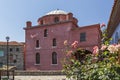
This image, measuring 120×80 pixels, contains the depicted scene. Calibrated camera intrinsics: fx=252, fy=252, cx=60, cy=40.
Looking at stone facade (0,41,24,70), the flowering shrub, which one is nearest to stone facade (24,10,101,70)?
stone facade (0,41,24,70)

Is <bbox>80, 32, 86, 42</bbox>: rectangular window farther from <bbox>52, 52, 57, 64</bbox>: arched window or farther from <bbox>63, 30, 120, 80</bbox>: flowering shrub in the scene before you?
<bbox>63, 30, 120, 80</bbox>: flowering shrub

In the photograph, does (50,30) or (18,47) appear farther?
(18,47)

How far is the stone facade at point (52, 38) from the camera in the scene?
119 ft

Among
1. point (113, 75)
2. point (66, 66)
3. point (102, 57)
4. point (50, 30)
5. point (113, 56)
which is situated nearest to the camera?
point (113, 75)

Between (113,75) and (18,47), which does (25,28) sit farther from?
(113,75)

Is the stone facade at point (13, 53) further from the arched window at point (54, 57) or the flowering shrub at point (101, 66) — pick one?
the flowering shrub at point (101, 66)

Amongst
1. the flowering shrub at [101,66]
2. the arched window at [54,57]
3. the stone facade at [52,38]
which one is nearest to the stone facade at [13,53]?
the stone facade at [52,38]

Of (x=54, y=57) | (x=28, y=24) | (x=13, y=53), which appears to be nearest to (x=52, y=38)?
(x=54, y=57)

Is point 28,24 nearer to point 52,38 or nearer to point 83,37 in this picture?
point 52,38

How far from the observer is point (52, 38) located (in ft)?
128

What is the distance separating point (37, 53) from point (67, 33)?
6495 millimetres

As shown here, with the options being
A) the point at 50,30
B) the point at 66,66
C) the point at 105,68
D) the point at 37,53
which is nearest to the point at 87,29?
the point at 50,30

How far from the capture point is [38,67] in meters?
39.8

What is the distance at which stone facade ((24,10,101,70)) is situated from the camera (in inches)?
1428
